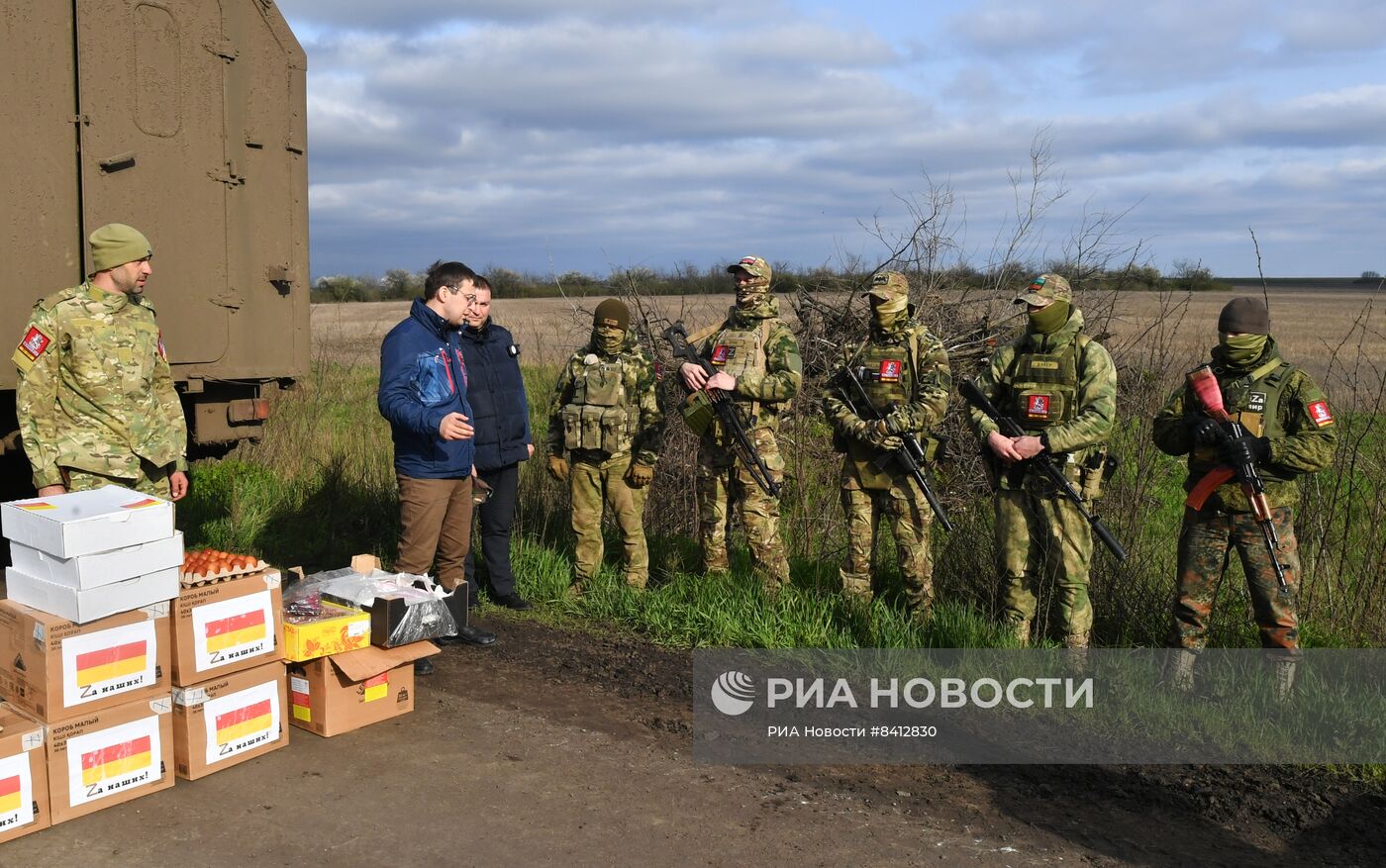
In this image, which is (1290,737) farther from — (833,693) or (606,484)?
(606,484)

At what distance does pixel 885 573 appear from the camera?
627cm

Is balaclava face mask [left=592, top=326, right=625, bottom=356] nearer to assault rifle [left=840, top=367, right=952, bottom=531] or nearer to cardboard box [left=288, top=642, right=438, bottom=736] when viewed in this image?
assault rifle [left=840, top=367, right=952, bottom=531]

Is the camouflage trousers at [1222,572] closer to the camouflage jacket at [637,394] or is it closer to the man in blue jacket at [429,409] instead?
the camouflage jacket at [637,394]

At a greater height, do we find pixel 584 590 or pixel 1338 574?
pixel 1338 574

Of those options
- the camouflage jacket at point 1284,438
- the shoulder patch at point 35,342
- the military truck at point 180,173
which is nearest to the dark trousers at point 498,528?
the military truck at point 180,173

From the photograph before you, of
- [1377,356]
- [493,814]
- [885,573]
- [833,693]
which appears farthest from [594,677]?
[1377,356]

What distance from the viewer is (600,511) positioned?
21.0 ft

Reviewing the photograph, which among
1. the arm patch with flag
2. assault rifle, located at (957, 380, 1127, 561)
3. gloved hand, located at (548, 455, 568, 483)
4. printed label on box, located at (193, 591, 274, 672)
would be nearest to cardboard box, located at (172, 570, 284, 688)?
printed label on box, located at (193, 591, 274, 672)

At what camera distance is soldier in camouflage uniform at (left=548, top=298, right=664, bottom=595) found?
6.08 metres

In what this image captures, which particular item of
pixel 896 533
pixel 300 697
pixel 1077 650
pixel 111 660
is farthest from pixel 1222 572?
pixel 111 660

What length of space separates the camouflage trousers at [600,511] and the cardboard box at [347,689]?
189cm

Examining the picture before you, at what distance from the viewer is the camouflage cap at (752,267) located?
6.02m

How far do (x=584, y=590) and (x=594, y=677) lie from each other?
131 centimetres

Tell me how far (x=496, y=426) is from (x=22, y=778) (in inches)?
115
